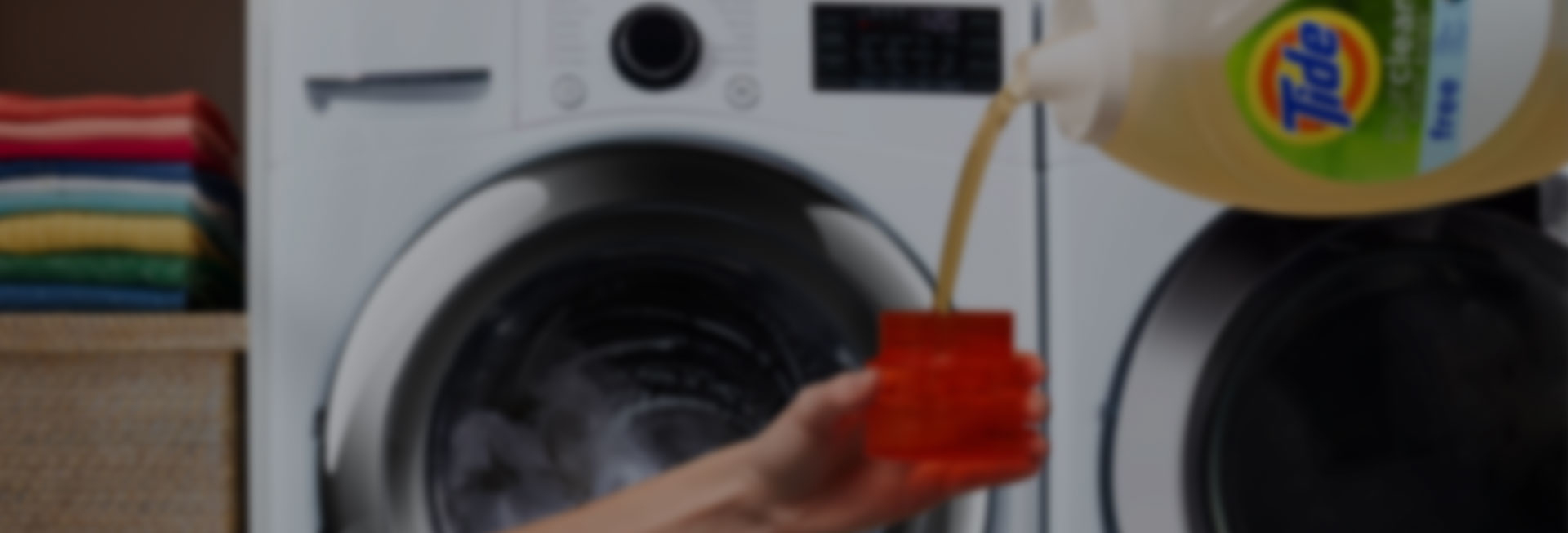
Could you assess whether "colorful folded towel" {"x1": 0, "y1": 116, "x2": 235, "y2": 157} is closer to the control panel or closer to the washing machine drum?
the washing machine drum

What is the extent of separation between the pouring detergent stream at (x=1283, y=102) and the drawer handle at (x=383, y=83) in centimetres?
40

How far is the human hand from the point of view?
65 cm

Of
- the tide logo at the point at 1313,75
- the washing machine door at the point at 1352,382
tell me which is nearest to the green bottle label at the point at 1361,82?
the tide logo at the point at 1313,75

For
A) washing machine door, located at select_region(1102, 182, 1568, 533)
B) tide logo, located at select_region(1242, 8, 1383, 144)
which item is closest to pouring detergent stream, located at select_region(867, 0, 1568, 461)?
tide logo, located at select_region(1242, 8, 1383, 144)

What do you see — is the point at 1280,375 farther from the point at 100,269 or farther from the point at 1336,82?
the point at 100,269

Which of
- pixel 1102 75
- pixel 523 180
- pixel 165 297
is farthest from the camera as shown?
pixel 165 297

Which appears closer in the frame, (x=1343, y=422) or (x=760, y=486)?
(x=760, y=486)

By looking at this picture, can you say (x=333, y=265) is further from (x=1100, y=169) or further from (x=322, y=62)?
(x=1100, y=169)

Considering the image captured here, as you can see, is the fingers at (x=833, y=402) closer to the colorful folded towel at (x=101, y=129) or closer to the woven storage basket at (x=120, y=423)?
the woven storage basket at (x=120, y=423)

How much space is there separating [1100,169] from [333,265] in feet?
1.72

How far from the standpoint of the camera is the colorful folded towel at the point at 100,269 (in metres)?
0.99

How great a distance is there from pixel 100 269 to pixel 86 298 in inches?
0.9

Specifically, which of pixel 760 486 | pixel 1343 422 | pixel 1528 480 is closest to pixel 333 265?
pixel 760 486

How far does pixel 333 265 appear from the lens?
35.3 inches
